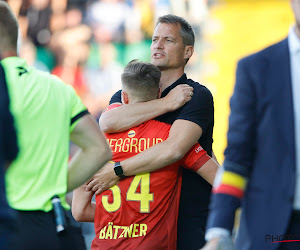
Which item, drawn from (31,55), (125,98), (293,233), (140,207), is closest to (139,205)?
(140,207)

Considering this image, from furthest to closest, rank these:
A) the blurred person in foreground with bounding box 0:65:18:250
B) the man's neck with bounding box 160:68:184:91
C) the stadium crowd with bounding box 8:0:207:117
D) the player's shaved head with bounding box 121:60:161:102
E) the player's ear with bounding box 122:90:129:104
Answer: the stadium crowd with bounding box 8:0:207:117 → the man's neck with bounding box 160:68:184:91 → the player's ear with bounding box 122:90:129:104 → the player's shaved head with bounding box 121:60:161:102 → the blurred person in foreground with bounding box 0:65:18:250

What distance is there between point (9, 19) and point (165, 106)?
133 centimetres

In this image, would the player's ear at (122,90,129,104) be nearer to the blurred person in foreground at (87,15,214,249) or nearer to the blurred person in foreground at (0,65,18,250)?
the blurred person in foreground at (87,15,214,249)

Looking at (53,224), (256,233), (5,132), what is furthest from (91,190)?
(256,233)

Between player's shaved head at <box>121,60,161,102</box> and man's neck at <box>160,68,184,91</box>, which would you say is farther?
man's neck at <box>160,68,184,91</box>

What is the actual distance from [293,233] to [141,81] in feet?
6.08

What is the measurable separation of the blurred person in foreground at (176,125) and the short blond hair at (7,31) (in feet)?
3.68


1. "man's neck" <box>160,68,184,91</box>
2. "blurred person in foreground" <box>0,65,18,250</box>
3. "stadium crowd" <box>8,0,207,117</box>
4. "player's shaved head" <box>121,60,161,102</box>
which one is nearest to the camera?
"blurred person in foreground" <box>0,65,18,250</box>

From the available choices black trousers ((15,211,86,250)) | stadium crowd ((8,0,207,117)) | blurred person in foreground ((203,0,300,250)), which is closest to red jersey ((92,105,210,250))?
black trousers ((15,211,86,250))

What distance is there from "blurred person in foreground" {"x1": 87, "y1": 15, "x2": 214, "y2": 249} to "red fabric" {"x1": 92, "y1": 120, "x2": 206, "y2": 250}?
69 millimetres

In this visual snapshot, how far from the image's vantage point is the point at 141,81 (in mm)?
4270

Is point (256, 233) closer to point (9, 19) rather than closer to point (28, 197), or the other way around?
point (28, 197)

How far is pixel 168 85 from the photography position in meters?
4.69

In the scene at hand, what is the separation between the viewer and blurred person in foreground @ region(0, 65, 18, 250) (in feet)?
9.22
